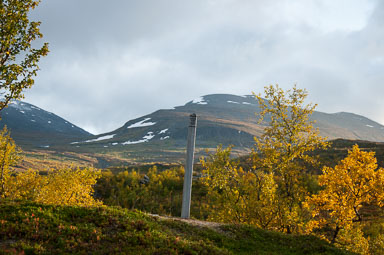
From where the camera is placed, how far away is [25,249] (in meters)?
8.38

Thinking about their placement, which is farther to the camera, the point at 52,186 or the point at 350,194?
the point at 52,186

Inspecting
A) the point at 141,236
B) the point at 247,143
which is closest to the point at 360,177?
the point at 141,236

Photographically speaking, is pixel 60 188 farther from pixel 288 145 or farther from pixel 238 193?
pixel 288 145

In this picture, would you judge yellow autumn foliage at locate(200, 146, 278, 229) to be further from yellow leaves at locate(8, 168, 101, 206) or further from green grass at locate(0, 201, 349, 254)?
yellow leaves at locate(8, 168, 101, 206)

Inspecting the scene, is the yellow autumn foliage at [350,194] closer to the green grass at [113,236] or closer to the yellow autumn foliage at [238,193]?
the green grass at [113,236]

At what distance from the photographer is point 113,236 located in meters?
10.3

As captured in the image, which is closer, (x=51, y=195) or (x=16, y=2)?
(x=16, y=2)

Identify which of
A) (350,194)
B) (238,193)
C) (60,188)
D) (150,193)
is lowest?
(150,193)

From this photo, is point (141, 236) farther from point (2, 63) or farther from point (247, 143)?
point (247, 143)

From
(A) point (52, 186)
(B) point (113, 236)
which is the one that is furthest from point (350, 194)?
(A) point (52, 186)

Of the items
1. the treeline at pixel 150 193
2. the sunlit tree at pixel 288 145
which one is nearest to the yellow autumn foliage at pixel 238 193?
the sunlit tree at pixel 288 145

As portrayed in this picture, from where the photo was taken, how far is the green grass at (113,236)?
30.0ft

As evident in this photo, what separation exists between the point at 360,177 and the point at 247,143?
600 ft

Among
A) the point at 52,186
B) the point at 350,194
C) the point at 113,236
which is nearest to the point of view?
the point at 113,236
